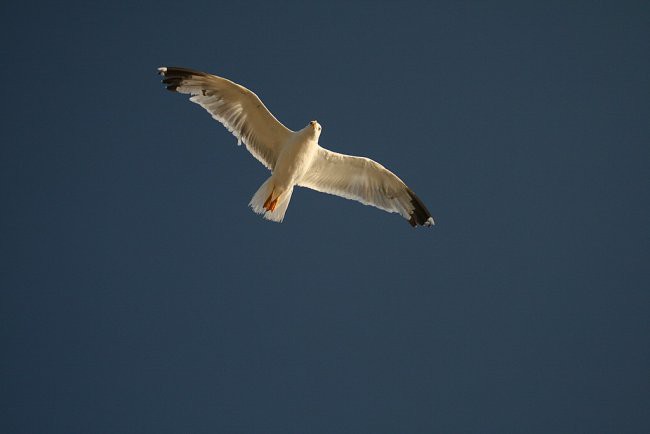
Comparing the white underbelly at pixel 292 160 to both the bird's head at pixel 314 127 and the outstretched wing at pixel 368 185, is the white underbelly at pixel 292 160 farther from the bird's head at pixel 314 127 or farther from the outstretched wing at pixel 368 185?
the outstretched wing at pixel 368 185

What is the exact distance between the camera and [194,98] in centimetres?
1118

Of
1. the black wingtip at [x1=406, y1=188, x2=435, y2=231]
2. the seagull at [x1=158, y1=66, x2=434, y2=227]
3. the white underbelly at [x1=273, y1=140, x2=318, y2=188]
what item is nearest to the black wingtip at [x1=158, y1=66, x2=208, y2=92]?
the seagull at [x1=158, y1=66, x2=434, y2=227]

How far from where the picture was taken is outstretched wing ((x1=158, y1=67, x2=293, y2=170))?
11.1m

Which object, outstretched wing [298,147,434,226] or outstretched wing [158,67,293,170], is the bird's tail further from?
outstretched wing [298,147,434,226]

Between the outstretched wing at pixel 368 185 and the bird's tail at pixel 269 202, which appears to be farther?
the outstretched wing at pixel 368 185

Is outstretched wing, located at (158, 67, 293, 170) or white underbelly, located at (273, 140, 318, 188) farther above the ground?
outstretched wing, located at (158, 67, 293, 170)

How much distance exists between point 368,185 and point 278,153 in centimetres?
150

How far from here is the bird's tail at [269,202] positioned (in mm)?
11172

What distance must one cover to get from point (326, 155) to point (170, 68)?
2516mm

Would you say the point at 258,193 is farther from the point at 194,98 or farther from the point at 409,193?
the point at 409,193

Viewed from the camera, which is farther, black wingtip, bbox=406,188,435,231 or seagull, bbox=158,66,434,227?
black wingtip, bbox=406,188,435,231

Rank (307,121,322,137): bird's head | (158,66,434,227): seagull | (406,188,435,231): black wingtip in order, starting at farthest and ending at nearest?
(406,188,435,231): black wingtip → (158,66,434,227): seagull → (307,121,322,137): bird's head

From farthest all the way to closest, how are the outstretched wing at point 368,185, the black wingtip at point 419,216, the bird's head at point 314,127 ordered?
the black wingtip at point 419,216 < the outstretched wing at point 368,185 < the bird's head at point 314,127

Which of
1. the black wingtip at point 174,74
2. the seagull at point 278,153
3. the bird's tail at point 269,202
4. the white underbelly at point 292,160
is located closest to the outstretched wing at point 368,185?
the seagull at point 278,153
